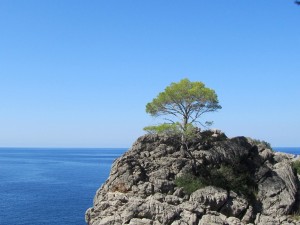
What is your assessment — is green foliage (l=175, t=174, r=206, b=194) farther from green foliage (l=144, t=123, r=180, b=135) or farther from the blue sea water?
the blue sea water

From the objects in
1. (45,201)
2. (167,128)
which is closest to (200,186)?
(167,128)

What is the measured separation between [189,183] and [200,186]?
4.87 ft

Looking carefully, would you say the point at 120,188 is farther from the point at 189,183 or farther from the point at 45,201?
the point at 45,201

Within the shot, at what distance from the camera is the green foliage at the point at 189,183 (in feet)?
147

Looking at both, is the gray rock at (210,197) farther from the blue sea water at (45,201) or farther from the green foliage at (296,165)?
the blue sea water at (45,201)

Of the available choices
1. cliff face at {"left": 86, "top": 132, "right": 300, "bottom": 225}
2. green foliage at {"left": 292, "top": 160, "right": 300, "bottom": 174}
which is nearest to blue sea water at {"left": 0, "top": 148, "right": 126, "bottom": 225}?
cliff face at {"left": 86, "top": 132, "right": 300, "bottom": 225}

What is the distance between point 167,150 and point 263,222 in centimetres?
1636

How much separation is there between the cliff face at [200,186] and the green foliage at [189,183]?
0.13 metres

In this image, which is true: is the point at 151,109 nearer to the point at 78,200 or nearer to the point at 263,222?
the point at 263,222

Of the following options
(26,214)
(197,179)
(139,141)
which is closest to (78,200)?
(26,214)

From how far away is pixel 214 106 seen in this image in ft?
179

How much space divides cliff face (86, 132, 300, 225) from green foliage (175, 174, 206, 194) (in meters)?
0.13

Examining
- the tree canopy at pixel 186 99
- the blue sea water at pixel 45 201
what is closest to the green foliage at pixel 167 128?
the tree canopy at pixel 186 99

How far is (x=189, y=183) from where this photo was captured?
45.7m
